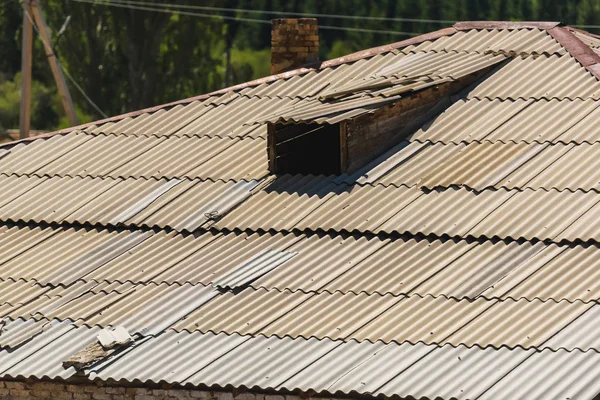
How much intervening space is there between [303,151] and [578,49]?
3.05 meters

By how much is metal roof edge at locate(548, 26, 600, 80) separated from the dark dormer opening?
2603mm

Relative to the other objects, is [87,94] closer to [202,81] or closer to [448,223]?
[202,81]

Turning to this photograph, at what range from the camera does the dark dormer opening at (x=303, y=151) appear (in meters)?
12.3

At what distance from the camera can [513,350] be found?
9.20 metres

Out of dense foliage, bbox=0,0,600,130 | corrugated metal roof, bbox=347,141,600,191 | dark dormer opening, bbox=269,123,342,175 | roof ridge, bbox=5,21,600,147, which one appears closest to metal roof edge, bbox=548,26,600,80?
roof ridge, bbox=5,21,600,147

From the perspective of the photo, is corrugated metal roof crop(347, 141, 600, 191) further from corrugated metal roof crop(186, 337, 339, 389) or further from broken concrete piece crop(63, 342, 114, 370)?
broken concrete piece crop(63, 342, 114, 370)

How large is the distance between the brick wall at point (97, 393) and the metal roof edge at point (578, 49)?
5.11m

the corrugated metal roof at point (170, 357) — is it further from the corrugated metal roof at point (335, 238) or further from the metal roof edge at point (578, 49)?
the metal roof edge at point (578, 49)

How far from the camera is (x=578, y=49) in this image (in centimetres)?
1335

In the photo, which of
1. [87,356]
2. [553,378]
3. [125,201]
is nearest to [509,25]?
[125,201]

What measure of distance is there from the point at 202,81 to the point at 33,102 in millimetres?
10697

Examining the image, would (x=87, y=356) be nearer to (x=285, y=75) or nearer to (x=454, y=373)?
(x=454, y=373)

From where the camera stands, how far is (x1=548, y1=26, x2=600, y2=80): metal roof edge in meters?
12.9

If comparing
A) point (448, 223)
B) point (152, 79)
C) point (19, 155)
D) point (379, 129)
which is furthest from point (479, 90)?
point (152, 79)
